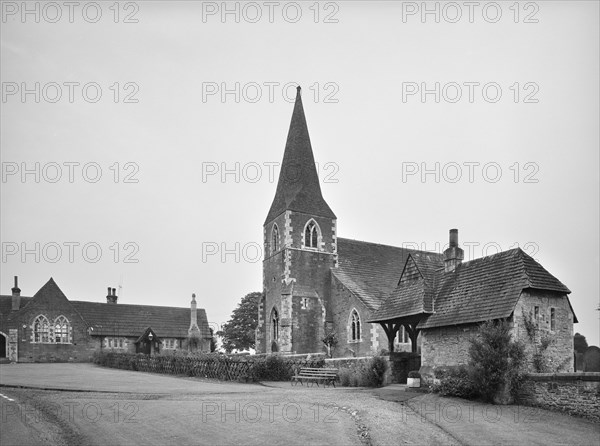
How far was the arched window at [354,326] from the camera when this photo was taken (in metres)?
42.5

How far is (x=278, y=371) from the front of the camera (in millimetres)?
31188

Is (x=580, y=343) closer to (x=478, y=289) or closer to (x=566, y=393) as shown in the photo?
(x=478, y=289)

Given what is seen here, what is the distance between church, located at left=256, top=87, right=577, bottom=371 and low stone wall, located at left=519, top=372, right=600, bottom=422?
17.4 ft

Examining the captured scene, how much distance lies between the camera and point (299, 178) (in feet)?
156

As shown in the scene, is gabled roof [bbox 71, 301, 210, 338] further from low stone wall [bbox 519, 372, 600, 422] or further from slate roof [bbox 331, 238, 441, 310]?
low stone wall [bbox 519, 372, 600, 422]

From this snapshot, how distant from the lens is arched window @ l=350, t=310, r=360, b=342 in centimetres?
4247

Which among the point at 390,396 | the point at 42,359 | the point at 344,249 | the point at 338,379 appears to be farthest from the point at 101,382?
the point at 42,359

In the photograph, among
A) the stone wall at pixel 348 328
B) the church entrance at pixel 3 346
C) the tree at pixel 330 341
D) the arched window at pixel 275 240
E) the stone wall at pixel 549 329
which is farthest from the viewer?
the church entrance at pixel 3 346

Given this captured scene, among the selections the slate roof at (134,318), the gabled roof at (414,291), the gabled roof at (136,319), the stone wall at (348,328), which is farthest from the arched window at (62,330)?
the gabled roof at (414,291)

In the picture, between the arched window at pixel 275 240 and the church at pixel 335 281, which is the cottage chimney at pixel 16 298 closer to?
the church at pixel 335 281

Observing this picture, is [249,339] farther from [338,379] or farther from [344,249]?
[338,379]

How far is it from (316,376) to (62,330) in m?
40.8

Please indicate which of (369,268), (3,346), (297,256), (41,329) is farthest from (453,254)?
(3,346)

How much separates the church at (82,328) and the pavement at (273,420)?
39398 millimetres
